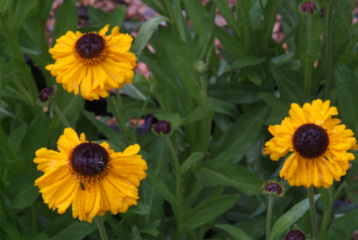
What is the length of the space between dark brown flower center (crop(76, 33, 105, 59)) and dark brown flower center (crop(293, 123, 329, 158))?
402mm

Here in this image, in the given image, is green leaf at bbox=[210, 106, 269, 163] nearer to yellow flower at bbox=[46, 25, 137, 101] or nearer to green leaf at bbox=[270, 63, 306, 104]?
green leaf at bbox=[270, 63, 306, 104]

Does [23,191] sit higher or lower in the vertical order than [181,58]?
lower

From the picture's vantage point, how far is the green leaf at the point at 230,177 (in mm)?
1385

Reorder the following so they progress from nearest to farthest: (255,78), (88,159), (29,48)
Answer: (88,159), (29,48), (255,78)

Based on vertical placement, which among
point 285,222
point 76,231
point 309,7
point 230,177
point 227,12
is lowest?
point 76,231

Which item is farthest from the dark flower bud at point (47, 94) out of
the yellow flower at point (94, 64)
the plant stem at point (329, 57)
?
the plant stem at point (329, 57)

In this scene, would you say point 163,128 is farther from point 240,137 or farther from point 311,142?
point 240,137

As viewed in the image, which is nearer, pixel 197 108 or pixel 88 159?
pixel 88 159

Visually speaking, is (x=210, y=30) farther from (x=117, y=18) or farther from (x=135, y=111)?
(x=135, y=111)

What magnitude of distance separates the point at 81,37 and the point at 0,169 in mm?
440

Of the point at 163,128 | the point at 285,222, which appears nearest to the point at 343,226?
the point at 285,222

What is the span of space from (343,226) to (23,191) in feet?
2.44

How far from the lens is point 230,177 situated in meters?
1.45

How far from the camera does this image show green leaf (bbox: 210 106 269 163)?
155 centimetres
